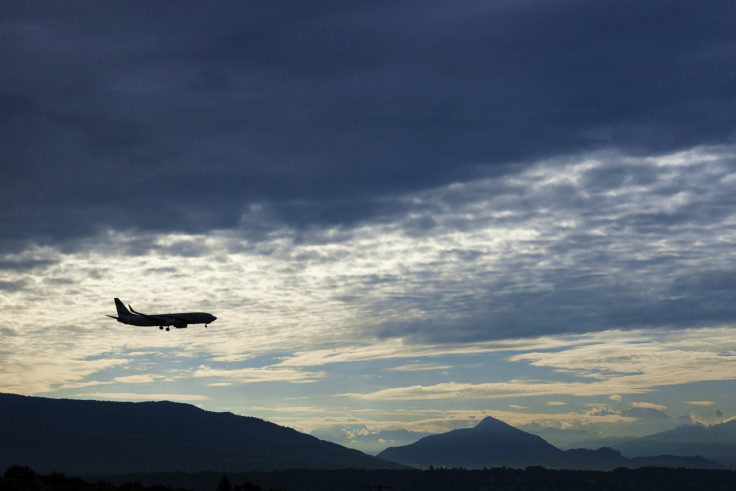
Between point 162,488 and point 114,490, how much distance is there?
1771 centimetres

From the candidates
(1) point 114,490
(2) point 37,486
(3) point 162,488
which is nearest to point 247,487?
(3) point 162,488

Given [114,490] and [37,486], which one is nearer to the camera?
[37,486]

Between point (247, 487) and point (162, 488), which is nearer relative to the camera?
point (162, 488)

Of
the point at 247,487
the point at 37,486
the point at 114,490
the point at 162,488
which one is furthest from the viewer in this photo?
the point at 247,487

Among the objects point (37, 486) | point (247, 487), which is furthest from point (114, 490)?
point (247, 487)

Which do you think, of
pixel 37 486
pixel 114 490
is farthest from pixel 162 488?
pixel 37 486

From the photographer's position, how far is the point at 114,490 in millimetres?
113688

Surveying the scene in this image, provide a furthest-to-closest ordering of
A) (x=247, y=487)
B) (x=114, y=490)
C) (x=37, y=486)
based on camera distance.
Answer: (x=247, y=487)
(x=114, y=490)
(x=37, y=486)

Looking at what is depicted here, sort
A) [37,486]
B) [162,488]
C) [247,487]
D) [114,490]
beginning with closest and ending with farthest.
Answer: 1. [37,486]
2. [114,490]
3. [162,488]
4. [247,487]

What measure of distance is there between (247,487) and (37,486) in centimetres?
5565

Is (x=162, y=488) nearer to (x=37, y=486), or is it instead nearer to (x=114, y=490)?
(x=114, y=490)

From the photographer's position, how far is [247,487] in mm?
150375

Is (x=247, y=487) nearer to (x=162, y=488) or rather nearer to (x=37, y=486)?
(x=162, y=488)

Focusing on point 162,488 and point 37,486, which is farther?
point 162,488
